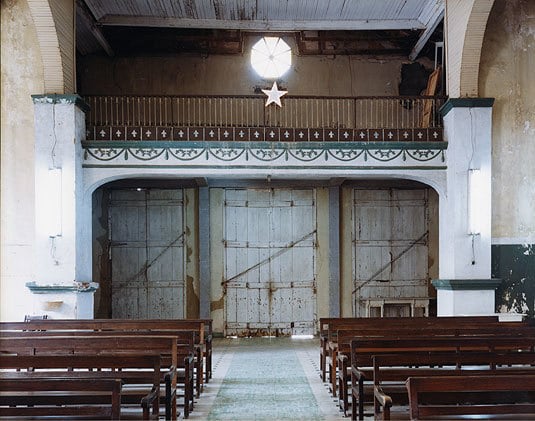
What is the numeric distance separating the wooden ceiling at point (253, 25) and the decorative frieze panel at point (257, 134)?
8.99 ft

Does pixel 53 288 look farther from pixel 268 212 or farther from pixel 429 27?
pixel 429 27

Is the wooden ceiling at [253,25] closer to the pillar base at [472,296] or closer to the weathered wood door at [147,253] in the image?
the weathered wood door at [147,253]

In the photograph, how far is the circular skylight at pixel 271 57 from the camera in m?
14.3

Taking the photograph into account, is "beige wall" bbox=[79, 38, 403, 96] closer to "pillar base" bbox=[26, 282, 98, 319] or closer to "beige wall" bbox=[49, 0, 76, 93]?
"beige wall" bbox=[49, 0, 76, 93]

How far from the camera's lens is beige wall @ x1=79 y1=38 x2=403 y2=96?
14.2 metres

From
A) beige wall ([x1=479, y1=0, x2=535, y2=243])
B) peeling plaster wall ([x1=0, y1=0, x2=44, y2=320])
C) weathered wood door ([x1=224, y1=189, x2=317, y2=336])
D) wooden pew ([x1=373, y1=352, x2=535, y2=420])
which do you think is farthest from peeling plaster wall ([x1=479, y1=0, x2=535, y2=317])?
peeling plaster wall ([x1=0, y1=0, x2=44, y2=320])

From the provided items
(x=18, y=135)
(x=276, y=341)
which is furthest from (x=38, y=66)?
(x=276, y=341)

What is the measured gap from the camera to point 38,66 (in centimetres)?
1084

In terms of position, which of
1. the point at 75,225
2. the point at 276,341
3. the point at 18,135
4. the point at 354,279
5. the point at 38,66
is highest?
the point at 38,66

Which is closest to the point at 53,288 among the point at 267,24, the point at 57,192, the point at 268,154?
the point at 57,192

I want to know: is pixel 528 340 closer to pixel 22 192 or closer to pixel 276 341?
pixel 276 341

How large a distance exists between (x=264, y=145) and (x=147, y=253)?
4.65 m

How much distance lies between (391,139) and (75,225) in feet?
20.1

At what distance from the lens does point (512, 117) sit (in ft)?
35.6
